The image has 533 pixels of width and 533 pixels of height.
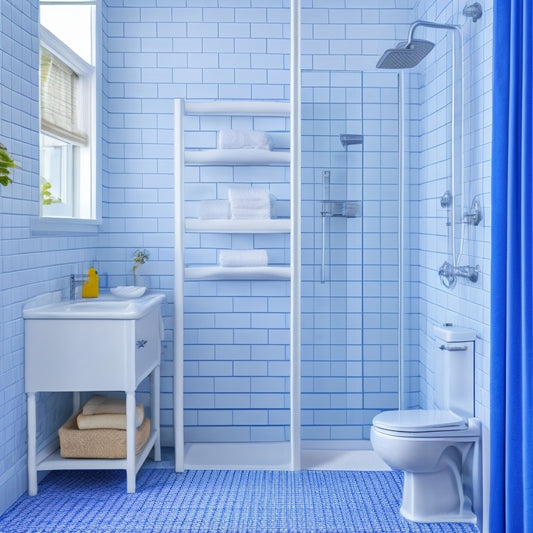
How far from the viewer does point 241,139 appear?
409cm

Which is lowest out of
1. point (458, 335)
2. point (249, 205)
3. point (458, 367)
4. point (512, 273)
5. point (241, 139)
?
point (458, 367)

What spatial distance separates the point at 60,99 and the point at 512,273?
2676 millimetres

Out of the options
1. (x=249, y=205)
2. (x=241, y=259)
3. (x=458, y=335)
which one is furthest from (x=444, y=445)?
(x=249, y=205)

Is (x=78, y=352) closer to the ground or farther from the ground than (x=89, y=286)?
closer to the ground

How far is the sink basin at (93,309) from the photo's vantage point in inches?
137

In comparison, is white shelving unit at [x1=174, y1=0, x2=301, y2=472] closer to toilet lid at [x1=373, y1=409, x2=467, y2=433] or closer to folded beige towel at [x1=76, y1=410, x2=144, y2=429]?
folded beige towel at [x1=76, y1=410, x2=144, y2=429]

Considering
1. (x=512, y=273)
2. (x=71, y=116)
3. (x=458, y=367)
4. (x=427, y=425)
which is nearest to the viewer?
(x=512, y=273)

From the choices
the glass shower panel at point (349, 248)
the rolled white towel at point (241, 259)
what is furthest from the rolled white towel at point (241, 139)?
the rolled white towel at point (241, 259)

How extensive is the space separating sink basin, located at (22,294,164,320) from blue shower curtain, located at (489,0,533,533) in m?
1.69

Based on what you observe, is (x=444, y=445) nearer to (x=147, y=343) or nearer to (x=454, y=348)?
(x=454, y=348)

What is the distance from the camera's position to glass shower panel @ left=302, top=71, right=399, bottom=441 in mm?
4047

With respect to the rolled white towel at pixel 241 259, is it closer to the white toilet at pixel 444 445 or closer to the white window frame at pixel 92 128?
the white window frame at pixel 92 128

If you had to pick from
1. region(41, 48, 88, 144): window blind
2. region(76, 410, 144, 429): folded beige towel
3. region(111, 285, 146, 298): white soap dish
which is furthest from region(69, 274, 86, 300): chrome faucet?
region(41, 48, 88, 144): window blind

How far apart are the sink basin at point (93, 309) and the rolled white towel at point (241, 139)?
95 centimetres
